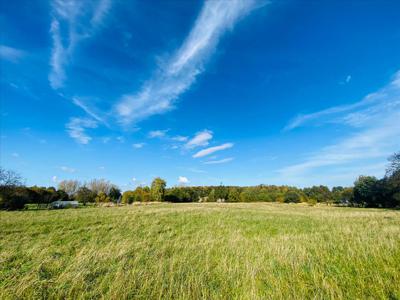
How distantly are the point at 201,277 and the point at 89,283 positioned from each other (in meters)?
2.72

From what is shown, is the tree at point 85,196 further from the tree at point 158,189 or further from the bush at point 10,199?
the bush at point 10,199

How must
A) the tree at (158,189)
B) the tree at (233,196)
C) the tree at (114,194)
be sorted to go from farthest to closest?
1. the tree at (233,196)
2. the tree at (114,194)
3. the tree at (158,189)

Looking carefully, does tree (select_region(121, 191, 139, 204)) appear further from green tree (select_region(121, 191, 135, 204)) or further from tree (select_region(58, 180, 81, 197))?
tree (select_region(58, 180, 81, 197))

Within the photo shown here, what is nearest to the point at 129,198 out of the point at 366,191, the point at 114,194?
the point at 114,194

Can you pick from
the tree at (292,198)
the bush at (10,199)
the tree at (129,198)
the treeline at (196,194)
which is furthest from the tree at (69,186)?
the tree at (292,198)

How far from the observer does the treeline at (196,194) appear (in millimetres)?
50247

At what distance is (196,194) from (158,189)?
27.7 metres

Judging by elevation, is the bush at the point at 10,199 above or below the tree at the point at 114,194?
below

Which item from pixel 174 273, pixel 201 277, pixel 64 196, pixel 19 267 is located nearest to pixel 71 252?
pixel 19 267

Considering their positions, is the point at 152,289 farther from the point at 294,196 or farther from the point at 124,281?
the point at 294,196

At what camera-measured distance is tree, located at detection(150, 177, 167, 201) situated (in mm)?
102019

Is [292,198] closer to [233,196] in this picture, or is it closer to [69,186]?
[233,196]

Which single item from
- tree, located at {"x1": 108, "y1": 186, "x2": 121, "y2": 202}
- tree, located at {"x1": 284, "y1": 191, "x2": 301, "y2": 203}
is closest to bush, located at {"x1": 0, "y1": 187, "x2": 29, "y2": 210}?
tree, located at {"x1": 108, "y1": 186, "x2": 121, "y2": 202}

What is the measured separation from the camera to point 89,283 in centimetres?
489
